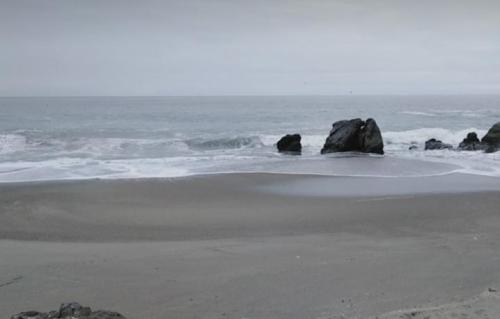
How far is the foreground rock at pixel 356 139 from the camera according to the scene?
75.3 ft

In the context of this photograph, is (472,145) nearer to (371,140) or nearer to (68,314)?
(371,140)

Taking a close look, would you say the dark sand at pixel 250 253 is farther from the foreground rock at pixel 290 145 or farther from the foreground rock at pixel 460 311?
the foreground rock at pixel 290 145

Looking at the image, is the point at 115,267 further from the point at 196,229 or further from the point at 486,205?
the point at 486,205

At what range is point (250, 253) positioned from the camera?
6.70 metres

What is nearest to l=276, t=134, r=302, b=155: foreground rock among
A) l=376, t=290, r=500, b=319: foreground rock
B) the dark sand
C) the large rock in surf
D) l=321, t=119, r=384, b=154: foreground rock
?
l=321, t=119, r=384, b=154: foreground rock

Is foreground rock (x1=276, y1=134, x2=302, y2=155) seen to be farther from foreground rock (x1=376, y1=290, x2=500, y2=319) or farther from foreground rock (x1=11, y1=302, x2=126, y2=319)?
foreground rock (x1=11, y1=302, x2=126, y2=319)

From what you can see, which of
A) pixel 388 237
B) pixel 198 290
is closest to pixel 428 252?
pixel 388 237

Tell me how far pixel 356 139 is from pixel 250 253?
17872 millimetres

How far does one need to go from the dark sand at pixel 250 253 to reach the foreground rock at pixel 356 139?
11.1m

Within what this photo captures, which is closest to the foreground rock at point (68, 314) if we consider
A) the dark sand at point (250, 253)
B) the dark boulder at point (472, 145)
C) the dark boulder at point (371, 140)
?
the dark sand at point (250, 253)

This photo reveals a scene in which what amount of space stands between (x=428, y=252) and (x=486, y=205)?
4367 millimetres

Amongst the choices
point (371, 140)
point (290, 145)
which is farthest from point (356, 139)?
point (290, 145)

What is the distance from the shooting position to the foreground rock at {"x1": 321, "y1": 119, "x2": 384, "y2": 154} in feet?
75.3

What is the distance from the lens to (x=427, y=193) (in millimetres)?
11570
